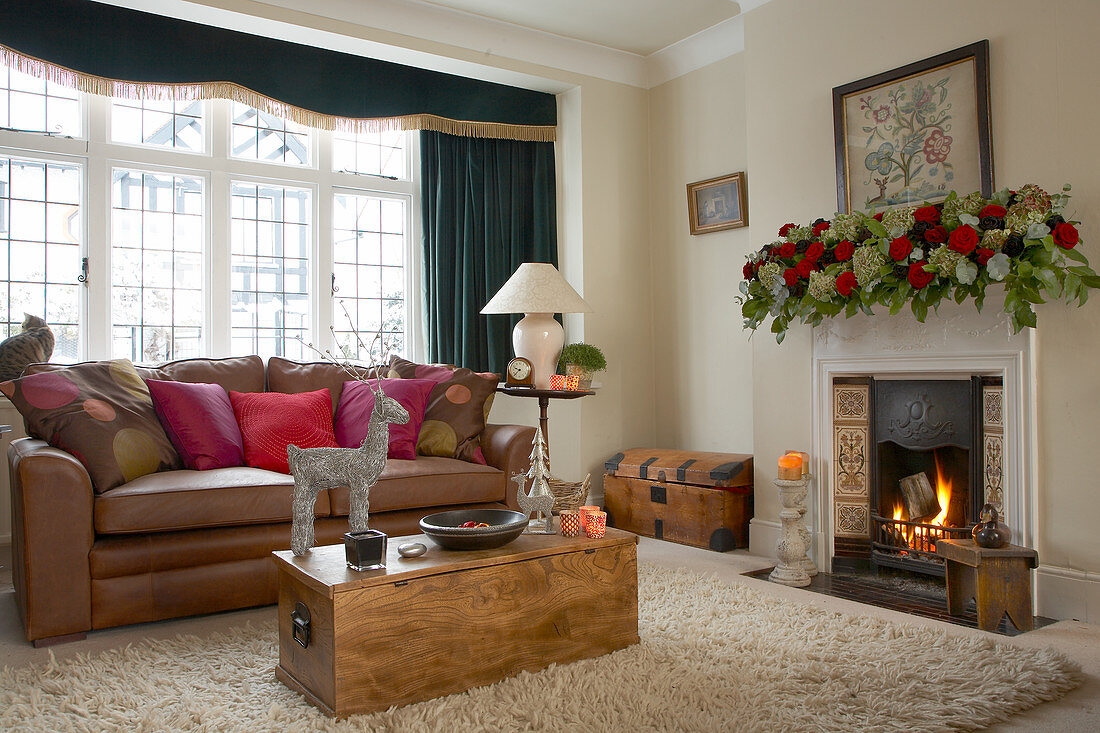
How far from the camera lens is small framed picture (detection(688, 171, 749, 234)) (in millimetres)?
4285

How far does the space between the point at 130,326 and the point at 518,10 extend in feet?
8.20

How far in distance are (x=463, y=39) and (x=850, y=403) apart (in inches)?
105

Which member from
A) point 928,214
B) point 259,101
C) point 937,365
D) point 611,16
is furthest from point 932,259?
point 259,101

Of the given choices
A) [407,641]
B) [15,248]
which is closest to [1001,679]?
[407,641]

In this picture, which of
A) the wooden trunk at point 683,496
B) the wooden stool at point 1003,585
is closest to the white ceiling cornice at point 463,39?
the wooden trunk at point 683,496

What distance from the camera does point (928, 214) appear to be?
2.85 meters

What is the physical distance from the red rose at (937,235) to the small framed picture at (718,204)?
149 centimetres

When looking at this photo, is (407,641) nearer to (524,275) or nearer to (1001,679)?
(1001,679)

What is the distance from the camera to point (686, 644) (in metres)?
2.40

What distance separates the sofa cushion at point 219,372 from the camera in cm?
341

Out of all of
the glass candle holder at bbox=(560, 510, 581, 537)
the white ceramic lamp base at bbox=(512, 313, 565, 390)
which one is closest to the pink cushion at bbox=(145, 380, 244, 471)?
the white ceramic lamp base at bbox=(512, 313, 565, 390)

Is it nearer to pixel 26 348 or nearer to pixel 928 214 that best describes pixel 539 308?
pixel 928 214

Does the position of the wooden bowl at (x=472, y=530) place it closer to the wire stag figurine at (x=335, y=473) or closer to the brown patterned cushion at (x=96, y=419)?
the wire stag figurine at (x=335, y=473)

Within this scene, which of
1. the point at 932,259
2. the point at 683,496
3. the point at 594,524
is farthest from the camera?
the point at 683,496
